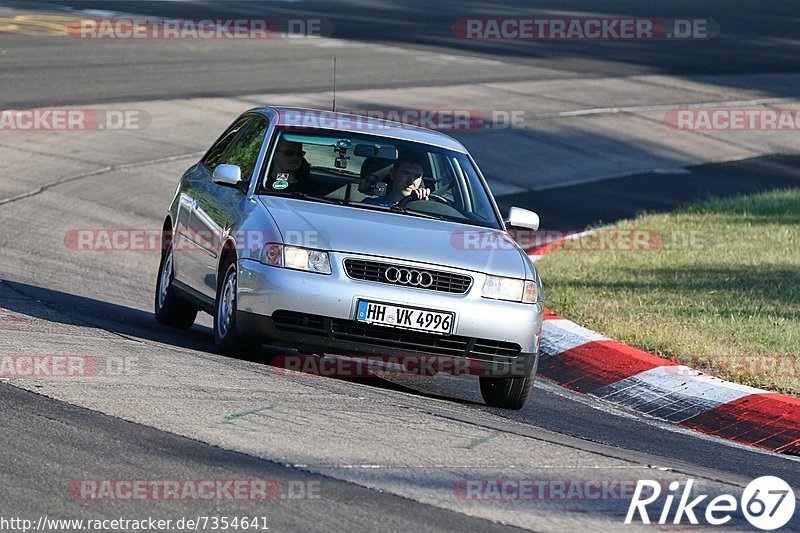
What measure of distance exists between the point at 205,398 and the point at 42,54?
755 inches

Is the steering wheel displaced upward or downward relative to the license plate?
upward

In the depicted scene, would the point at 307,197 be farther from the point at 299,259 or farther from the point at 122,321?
the point at 122,321

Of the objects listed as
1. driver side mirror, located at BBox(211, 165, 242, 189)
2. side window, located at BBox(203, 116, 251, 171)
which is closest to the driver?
driver side mirror, located at BBox(211, 165, 242, 189)

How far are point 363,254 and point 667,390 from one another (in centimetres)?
237

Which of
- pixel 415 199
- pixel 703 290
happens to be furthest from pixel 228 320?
pixel 703 290

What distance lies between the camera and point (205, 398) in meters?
6.95

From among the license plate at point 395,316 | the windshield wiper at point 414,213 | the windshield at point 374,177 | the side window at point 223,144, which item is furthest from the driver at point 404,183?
the side window at point 223,144

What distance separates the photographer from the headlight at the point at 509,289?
26.9 feet

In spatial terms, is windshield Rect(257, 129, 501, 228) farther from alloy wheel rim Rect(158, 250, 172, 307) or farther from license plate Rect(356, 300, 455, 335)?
alloy wheel rim Rect(158, 250, 172, 307)

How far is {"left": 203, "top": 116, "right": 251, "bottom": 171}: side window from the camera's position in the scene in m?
10.1

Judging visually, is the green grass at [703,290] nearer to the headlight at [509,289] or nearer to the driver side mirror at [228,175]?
the headlight at [509,289]

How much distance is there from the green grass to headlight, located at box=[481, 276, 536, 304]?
1.77 m

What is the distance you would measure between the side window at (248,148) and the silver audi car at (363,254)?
0.02 m

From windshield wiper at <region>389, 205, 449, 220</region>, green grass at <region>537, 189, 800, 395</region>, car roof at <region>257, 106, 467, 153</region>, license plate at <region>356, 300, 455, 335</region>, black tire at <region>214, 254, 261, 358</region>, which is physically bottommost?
green grass at <region>537, 189, 800, 395</region>
